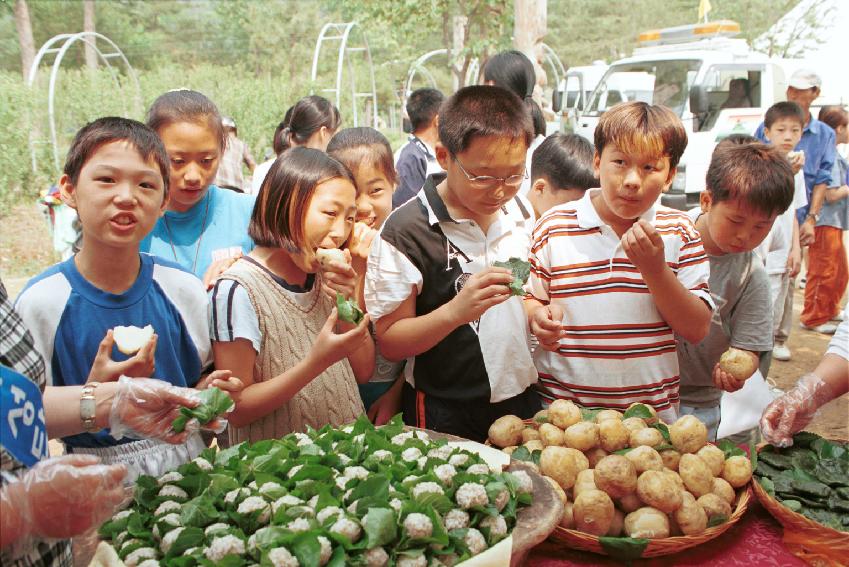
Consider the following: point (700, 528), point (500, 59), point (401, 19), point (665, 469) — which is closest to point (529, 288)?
point (665, 469)

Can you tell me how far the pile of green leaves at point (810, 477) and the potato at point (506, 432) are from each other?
2.24 ft

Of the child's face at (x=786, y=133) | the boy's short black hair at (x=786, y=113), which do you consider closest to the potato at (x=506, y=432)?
the child's face at (x=786, y=133)

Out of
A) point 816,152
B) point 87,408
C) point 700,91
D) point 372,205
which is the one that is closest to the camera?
point 87,408

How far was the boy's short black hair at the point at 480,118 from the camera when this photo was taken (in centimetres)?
211

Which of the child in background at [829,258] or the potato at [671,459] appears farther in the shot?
the child in background at [829,258]

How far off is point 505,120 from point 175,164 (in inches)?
46.3

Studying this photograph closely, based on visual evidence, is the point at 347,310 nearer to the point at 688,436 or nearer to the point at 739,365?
the point at 688,436

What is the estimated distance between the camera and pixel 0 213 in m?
11.3

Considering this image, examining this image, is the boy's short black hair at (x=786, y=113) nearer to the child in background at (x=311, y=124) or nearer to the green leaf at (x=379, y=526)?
the child in background at (x=311, y=124)

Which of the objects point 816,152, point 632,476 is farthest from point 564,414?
point 816,152

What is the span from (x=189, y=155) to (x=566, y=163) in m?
1.63

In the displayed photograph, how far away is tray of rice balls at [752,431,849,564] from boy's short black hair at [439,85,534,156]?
1.22 meters

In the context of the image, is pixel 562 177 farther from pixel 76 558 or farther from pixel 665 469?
pixel 76 558

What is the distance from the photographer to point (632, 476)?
1.74 meters
